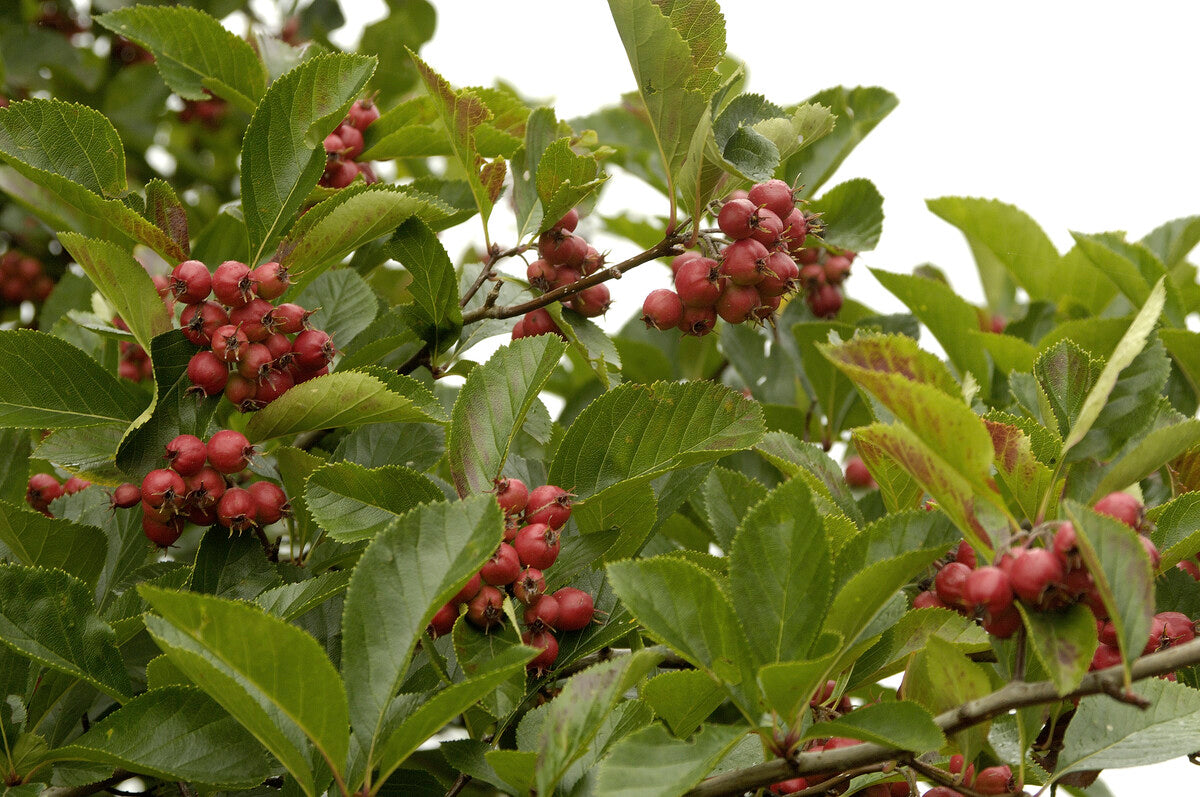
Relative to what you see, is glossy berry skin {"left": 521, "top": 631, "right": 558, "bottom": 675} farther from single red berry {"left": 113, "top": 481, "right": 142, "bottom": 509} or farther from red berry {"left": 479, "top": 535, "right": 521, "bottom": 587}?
single red berry {"left": 113, "top": 481, "right": 142, "bottom": 509}

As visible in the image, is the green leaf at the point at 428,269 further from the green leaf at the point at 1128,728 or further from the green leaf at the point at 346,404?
the green leaf at the point at 1128,728

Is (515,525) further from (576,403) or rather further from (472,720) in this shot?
(576,403)

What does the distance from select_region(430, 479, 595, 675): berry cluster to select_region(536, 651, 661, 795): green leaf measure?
0.14 meters

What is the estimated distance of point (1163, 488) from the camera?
6.05ft

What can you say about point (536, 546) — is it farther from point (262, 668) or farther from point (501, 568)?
point (262, 668)

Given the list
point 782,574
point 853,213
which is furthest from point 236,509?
point 853,213

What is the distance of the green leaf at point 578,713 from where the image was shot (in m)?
1.07

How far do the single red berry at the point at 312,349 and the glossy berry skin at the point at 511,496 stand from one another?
37cm

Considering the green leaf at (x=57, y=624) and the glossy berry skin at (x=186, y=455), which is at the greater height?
the glossy berry skin at (x=186, y=455)

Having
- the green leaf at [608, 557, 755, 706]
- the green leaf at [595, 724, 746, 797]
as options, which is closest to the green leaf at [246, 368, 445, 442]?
the green leaf at [608, 557, 755, 706]

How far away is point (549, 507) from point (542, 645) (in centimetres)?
17

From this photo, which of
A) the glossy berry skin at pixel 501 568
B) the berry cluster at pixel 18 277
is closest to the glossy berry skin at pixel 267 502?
the glossy berry skin at pixel 501 568

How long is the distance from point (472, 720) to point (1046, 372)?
34.2 inches

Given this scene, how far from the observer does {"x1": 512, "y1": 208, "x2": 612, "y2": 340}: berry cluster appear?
1690 mm
